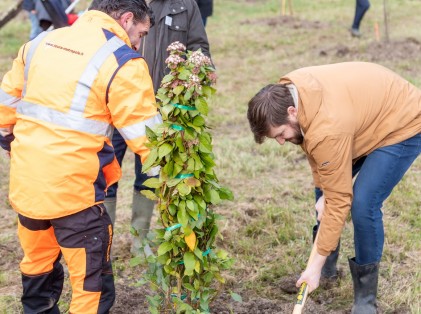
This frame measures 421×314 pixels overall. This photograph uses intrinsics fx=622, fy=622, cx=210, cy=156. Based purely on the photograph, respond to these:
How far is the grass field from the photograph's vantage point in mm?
3830

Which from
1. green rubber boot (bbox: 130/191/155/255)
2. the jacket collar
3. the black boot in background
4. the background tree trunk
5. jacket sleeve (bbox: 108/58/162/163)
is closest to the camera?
jacket sleeve (bbox: 108/58/162/163)

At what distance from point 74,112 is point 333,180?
121 centimetres

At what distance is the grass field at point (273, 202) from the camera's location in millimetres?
3830

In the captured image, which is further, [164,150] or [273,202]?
[273,202]

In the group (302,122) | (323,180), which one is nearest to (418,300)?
(323,180)

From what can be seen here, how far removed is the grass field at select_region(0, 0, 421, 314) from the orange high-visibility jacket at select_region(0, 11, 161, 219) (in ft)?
3.81

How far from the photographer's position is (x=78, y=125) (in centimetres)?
268

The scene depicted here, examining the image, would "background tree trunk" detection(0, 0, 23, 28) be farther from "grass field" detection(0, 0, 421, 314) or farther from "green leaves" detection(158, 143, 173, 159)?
"green leaves" detection(158, 143, 173, 159)

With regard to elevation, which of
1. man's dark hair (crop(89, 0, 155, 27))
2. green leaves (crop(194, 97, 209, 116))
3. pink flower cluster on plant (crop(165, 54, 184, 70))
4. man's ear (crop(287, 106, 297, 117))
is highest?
man's dark hair (crop(89, 0, 155, 27))

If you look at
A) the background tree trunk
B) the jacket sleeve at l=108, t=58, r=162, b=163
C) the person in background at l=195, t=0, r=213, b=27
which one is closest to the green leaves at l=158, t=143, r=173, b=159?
the jacket sleeve at l=108, t=58, r=162, b=163

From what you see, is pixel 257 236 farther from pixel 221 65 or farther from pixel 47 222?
pixel 221 65

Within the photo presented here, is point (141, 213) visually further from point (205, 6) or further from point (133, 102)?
point (205, 6)

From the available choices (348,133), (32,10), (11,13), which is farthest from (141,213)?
(11,13)

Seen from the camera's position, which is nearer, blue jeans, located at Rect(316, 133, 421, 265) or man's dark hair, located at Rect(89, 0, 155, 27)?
man's dark hair, located at Rect(89, 0, 155, 27)
